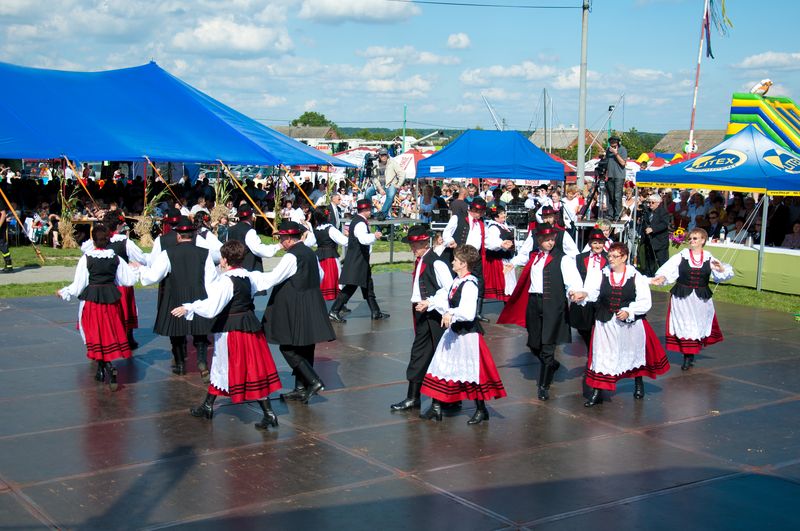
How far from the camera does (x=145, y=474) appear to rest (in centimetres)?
567

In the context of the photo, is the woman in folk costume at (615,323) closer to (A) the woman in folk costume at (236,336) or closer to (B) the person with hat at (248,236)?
(A) the woman in folk costume at (236,336)

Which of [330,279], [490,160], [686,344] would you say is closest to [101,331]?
→ [330,279]

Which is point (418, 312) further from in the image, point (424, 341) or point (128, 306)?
point (128, 306)

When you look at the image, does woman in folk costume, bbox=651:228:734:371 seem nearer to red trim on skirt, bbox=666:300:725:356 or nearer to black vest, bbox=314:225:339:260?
red trim on skirt, bbox=666:300:725:356

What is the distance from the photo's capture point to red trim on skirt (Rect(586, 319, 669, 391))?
24.8 feet

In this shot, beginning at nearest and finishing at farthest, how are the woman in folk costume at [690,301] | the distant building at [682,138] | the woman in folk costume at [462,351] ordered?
1. the woman in folk costume at [462,351]
2. the woman in folk costume at [690,301]
3. the distant building at [682,138]

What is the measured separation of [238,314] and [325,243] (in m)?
4.84

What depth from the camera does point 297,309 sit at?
7410 mm

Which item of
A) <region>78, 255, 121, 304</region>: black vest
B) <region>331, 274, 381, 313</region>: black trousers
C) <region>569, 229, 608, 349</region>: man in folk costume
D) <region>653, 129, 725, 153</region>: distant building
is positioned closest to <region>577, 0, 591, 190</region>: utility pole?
<region>331, 274, 381, 313</region>: black trousers

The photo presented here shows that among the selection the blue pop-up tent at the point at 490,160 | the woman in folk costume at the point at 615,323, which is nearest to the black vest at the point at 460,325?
the woman in folk costume at the point at 615,323

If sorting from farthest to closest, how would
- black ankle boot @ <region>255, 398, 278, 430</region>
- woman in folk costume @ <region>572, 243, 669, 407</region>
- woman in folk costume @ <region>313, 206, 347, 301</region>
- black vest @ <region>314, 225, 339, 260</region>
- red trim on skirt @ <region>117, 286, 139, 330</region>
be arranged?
1. black vest @ <region>314, 225, 339, 260</region>
2. woman in folk costume @ <region>313, 206, 347, 301</region>
3. red trim on skirt @ <region>117, 286, 139, 330</region>
4. woman in folk costume @ <region>572, 243, 669, 407</region>
5. black ankle boot @ <region>255, 398, 278, 430</region>

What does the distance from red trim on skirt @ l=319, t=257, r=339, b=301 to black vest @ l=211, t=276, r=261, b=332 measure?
4.89 m

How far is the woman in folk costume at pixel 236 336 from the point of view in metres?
6.48

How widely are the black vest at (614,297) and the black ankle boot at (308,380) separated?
255 cm
